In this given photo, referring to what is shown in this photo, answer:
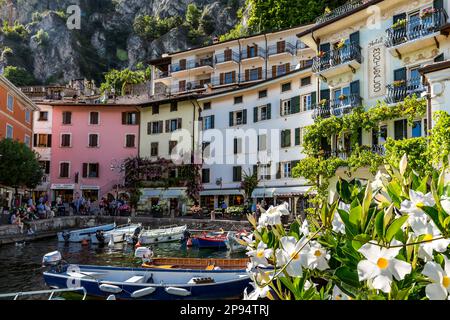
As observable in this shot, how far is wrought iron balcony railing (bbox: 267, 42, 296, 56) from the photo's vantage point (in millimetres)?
51906

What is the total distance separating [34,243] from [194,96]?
22953 mm

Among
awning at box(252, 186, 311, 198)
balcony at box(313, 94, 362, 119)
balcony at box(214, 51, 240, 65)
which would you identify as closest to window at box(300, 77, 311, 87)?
balcony at box(313, 94, 362, 119)

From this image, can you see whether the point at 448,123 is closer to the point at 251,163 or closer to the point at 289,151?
the point at 289,151

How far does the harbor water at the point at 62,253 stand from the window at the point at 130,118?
75.0 feet

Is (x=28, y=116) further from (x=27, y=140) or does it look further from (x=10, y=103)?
(x=10, y=103)

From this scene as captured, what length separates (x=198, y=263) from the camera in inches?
731

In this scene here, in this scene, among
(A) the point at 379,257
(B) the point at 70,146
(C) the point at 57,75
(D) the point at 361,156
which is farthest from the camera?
(C) the point at 57,75

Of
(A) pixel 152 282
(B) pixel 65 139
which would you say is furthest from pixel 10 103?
(A) pixel 152 282

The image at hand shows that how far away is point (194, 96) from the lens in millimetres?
46906

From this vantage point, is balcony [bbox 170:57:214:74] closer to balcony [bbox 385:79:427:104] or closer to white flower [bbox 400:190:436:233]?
balcony [bbox 385:79:427:104]

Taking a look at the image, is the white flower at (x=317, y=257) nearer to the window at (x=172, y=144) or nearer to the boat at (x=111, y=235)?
the boat at (x=111, y=235)

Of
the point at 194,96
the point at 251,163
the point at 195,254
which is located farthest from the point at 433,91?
the point at 194,96
